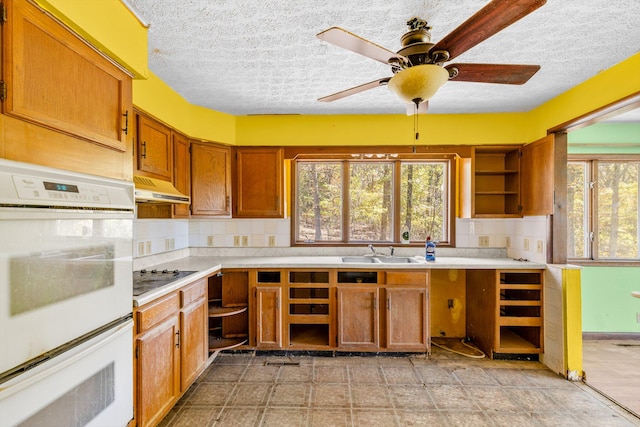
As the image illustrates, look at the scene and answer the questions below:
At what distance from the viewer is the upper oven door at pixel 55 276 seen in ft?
2.95

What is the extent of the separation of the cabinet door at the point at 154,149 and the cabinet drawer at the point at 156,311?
36.7 inches

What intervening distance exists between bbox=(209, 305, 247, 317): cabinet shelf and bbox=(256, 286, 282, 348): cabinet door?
0.54 feet

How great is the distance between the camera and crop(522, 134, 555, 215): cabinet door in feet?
8.76

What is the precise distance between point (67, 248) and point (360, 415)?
1.94 m

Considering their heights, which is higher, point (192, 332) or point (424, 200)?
point (424, 200)

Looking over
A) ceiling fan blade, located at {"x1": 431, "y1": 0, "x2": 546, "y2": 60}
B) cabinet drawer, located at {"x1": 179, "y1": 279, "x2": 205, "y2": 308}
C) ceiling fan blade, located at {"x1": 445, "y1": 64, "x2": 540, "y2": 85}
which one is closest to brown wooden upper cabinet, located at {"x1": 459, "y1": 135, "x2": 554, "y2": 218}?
ceiling fan blade, located at {"x1": 445, "y1": 64, "x2": 540, "y2": 85}

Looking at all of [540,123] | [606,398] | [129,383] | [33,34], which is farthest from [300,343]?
[540,123]

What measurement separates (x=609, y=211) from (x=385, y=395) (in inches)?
128

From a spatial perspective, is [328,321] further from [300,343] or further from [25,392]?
[25,392]

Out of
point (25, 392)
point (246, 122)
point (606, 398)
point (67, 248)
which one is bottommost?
point (606, 398)

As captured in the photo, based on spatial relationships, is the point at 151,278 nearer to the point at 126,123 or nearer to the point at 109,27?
the point at 126,123

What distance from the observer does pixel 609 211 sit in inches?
130

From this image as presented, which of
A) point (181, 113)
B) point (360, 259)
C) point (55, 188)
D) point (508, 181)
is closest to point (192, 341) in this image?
point (55, 188)

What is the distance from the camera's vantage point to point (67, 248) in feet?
3.60
